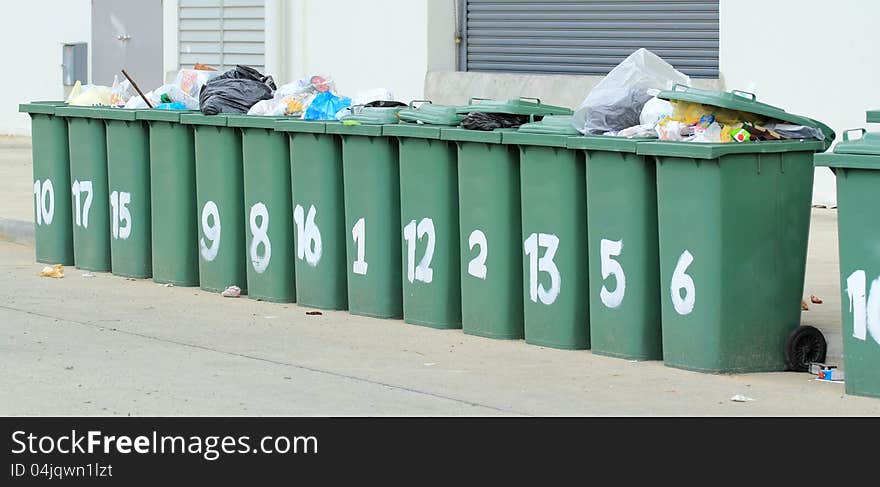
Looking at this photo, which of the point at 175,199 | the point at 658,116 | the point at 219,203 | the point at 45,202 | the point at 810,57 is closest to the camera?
the point at 658,116

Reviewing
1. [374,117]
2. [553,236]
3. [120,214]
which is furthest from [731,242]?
[120,214]

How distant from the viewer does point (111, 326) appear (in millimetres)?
9711

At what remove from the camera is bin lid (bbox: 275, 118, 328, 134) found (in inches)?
402

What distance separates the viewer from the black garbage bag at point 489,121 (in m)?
9.37

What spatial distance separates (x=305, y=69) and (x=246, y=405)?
43.7ft

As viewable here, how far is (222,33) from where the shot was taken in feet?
71.9

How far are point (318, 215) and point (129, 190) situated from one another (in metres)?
1.93

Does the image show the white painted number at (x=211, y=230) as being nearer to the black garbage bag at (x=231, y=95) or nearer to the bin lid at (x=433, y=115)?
the black garbage bag at (x=231, y=95)

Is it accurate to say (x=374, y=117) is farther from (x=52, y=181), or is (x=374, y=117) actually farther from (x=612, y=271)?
(x=52, y=181)

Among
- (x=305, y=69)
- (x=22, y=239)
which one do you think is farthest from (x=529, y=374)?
(x=305, y=69)

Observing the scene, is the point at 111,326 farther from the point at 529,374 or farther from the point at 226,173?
the point at 529,374

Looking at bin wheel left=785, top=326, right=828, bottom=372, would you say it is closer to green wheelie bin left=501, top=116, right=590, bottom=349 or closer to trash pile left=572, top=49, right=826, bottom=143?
trash pile left=572, top=49, right=826, bottom=143

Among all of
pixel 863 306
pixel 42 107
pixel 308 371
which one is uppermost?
pixel 42 107
